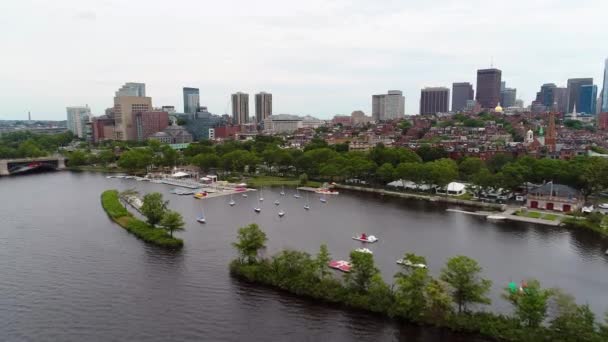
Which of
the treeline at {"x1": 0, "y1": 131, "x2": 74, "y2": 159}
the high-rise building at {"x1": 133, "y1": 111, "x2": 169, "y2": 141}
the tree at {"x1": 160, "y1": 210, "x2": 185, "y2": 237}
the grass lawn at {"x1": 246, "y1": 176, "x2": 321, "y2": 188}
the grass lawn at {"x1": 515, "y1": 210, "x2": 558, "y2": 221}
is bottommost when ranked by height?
the grass lawn at {"x1": 515, "y1": 210, "x2": 558, "y2": 221}

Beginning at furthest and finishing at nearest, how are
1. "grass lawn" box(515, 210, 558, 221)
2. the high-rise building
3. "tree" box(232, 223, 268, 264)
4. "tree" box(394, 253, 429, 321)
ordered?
the high-rise building
"grass lawn" box(515, 210, 558, 221)
"tree" box(232, 223, 268, 264)
"tree" box(394, 253, 429, 321)

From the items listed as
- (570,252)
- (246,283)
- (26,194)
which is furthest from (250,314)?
(26,194)

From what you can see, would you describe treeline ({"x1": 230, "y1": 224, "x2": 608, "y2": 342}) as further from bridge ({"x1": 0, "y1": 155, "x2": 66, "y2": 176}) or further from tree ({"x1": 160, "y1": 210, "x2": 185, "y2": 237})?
bridge ({"x1": 0, "y1": 155, "x2": 66, "y2": 176})

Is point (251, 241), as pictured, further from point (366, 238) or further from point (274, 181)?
point (274, 181)

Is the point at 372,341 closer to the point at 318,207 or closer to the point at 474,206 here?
the point at 318,207

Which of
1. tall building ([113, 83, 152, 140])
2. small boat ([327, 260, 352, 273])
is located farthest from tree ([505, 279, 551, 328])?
tall building ([113, 83, 152, 140])

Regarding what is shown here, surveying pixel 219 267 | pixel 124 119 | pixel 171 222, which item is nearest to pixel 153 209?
pixel 171 222

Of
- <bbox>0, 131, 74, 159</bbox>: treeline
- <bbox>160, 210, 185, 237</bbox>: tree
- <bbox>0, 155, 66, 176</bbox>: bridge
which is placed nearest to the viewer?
<bbox>160, 210, 185, 237</bbox>: tree
